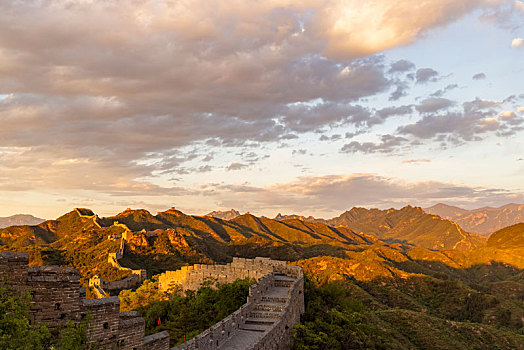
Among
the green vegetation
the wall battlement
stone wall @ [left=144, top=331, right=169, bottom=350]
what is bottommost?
the green vegetation

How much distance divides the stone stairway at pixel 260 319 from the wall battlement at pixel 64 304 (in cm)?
864

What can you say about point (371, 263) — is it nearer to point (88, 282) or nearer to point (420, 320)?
point (420, 320)

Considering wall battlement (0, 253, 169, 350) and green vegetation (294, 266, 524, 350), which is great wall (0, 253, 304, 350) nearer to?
wall battlement (0, 253, 169, 350)

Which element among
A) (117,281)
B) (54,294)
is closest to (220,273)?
(54,294)

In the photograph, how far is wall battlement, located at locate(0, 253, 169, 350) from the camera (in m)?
11.6

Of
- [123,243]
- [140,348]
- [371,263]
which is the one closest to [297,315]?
[140,348]

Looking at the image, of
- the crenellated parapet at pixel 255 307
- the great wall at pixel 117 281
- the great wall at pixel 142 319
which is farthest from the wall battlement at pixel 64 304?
the great wall at pixel 117 281

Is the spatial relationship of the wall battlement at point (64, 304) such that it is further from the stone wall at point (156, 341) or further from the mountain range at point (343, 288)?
the mountain range at point (343, 288)

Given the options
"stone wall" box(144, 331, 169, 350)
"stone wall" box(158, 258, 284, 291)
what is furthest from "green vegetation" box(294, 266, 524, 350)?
"stone wall" box(144, 331, 169, 350)

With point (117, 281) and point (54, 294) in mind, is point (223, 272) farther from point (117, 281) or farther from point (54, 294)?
point (117, 281)

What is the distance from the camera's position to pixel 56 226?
158 meters

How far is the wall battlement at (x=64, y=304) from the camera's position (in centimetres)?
1158

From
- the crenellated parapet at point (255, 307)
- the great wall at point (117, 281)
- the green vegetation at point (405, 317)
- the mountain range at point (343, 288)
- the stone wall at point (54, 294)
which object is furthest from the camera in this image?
the great wall at point (117, 281)

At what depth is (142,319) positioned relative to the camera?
46.5 ft
